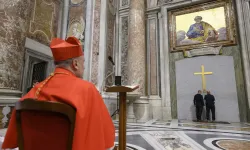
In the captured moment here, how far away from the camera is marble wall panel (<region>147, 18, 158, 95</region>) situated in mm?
7574

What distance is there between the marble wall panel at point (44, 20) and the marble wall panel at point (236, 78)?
549cm

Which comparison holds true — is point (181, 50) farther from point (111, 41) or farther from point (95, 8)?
point (95, 8)

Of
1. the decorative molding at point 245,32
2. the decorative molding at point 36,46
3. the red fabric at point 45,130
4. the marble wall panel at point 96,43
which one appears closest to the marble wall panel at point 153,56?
the marble wall panel at point 96,43

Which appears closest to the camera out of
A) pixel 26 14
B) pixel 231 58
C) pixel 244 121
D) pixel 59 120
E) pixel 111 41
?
pixel 59 120

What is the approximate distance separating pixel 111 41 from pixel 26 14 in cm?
411

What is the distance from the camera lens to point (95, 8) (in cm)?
680

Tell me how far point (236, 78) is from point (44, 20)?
8074 millimetres

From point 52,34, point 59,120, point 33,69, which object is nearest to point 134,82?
point 52,34

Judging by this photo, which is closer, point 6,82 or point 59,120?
point 59,120

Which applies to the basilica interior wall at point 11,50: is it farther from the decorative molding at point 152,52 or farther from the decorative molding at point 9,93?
the decorative molding at point 152,52

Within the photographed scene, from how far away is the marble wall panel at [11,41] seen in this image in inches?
145

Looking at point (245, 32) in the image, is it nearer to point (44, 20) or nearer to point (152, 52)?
point (152, 52)

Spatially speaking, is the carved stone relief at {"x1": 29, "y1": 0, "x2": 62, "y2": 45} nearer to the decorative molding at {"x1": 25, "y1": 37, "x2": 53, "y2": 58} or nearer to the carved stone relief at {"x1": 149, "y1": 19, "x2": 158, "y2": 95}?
the decorative molding at {"x1": 25, "y1": 37, "x2": 53, "y2": 58}

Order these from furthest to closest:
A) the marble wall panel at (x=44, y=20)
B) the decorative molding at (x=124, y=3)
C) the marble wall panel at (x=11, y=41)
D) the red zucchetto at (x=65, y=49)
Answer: the decorative molding at (x=124, y=3), the marble wall panel at (x=44, y=20), the marble wall panel at (x=11, y=41), the red zucchetto at (x=65, y=49)
